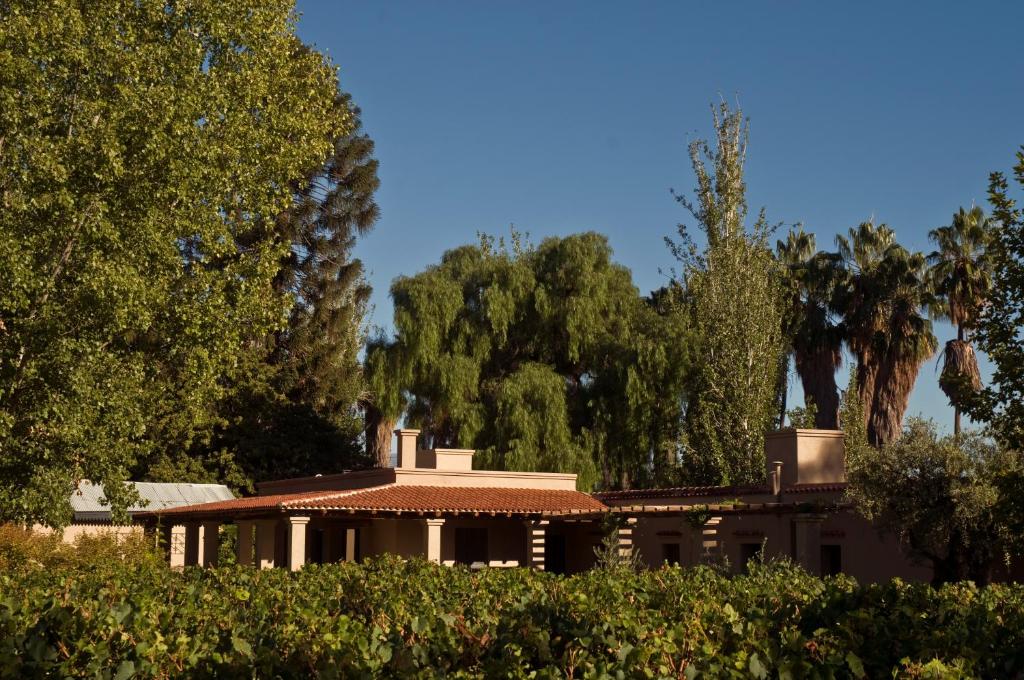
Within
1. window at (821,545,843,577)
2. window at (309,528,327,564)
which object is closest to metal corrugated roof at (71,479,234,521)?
window at (309,528,327,564)

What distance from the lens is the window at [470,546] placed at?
34031 millimetres

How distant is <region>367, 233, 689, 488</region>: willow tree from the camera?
4359cm

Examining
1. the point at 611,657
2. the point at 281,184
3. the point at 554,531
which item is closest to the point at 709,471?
the point at 554,531

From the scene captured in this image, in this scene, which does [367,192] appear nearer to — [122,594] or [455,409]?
[455,409]

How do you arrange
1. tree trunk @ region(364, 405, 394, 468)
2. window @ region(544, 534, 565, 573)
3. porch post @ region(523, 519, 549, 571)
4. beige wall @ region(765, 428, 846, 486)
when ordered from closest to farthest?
beige wall @ region(765, 428, 846, 486)
porch post @ region(523, 519, 549, 571)
window @ region(544, 534, 565, 573)
tree trunk @ region(364, 405, 394, 468)

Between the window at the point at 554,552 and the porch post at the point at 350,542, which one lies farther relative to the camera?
the porch post at the point at 350,542

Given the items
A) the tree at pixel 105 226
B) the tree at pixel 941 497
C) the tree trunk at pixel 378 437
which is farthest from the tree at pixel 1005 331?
the tree trunk at pixel 378 437

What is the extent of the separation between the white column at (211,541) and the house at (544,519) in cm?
6

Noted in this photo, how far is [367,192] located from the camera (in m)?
48.8

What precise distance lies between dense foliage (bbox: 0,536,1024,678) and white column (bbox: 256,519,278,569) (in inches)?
1003

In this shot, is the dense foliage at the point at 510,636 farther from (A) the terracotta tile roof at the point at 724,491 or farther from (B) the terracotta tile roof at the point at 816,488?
(A) the terracotta tile roof at the point at 724,491

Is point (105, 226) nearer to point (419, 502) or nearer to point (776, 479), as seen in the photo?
point (419, 502)

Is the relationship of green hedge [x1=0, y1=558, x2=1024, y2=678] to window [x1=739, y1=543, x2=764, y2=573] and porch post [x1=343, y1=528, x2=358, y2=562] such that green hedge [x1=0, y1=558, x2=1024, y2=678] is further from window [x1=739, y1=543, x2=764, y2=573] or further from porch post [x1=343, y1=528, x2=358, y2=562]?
porch post [x1=343, y1=528, x2=358, y2=562]

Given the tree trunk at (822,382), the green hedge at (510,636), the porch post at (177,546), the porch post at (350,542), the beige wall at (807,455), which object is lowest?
the porch post at (177,546)
